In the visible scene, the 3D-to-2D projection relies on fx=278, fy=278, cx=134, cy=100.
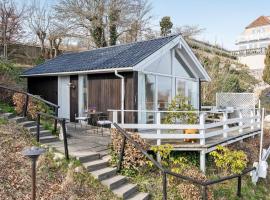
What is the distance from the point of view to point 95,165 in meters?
7.36

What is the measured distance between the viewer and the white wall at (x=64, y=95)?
13.8m

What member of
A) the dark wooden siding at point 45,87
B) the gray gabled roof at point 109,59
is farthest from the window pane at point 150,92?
Answer: the dark wooden siding at point 45,87

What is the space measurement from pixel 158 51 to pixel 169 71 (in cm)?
168

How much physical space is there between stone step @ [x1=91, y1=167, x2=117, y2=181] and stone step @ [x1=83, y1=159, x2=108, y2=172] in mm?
144

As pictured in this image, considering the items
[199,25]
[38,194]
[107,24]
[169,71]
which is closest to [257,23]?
[199,25]

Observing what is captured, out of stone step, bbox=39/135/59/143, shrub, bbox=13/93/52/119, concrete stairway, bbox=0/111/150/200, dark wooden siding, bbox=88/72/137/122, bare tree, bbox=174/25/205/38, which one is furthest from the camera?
bare tree, bbox=174/25/205/38

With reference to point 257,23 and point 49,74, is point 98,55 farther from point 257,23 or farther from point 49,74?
point 257,23

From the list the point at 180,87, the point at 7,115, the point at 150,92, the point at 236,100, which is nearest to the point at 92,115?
the point at 150,92

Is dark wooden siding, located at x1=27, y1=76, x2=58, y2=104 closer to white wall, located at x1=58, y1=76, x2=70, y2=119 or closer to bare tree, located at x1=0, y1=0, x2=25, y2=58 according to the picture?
white wall, located at x1=58, y1=76, x2=70, y2=119

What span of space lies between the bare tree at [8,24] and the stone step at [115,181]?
59.2ft

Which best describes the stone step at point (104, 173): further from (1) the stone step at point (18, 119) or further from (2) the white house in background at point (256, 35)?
(2) the white house in background at point (256, 35)

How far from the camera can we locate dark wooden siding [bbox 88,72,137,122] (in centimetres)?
1085

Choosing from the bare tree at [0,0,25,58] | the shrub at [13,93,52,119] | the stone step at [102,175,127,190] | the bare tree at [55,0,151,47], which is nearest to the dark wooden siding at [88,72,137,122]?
the shrub at [13,93,52,119]

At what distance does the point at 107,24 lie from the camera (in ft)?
82.6
